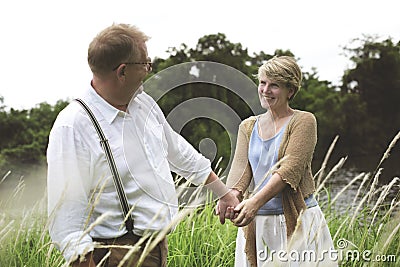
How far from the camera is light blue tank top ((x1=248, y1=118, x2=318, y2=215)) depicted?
9.29ft

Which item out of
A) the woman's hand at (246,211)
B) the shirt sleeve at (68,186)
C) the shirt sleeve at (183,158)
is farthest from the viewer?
the woman's hand at (246,211)

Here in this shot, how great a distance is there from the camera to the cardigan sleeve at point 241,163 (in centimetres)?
290

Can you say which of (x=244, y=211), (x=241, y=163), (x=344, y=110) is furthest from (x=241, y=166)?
(x=344, y=110)

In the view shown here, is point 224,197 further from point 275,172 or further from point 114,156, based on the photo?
point 114,156

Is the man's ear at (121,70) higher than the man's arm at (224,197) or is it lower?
higher

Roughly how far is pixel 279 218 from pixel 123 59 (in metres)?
1.34

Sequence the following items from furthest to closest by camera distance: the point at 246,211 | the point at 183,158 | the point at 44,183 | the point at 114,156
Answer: the point at 44,183, the point at 246,211, the point at 183,158, the point at 114,156

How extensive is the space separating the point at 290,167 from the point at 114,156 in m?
1.12

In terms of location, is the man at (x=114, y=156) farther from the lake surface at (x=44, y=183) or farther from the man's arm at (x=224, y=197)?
the lake surface at (x=44, y=183)

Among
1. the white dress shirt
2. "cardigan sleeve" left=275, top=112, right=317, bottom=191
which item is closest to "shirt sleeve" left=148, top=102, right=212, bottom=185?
the white dress shirt

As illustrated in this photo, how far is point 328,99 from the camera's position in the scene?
16.9 metres

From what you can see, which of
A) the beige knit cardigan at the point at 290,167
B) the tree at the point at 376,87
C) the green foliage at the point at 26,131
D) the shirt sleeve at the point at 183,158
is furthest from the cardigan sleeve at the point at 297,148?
the tree at the point at 376,87

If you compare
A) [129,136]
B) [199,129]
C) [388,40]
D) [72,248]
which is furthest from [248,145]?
[388,40]

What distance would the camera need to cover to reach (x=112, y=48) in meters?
2.00
